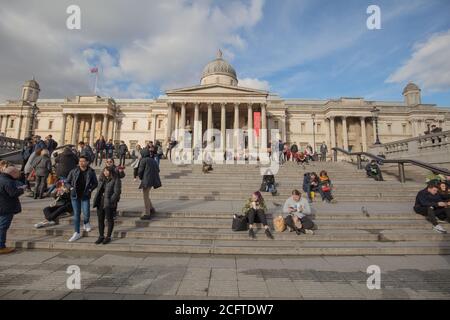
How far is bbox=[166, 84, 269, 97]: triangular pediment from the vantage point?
35.5 m

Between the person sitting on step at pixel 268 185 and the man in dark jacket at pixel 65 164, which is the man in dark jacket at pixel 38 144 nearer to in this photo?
the man in dark jacket at pixel 65 164

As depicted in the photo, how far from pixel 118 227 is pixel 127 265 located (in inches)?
84.0

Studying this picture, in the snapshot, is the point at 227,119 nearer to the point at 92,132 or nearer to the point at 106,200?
the point at 92,132

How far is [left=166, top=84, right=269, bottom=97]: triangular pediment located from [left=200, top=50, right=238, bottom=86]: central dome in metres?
10.7

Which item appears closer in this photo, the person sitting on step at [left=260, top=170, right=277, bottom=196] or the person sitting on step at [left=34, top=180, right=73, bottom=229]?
the person sitting on step at [left=34, top=180, right=73, bottom=229]

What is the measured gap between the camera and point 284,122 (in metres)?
43.1

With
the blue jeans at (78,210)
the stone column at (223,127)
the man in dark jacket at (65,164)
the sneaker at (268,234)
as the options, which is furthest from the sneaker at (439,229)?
the stone column at (223,127)

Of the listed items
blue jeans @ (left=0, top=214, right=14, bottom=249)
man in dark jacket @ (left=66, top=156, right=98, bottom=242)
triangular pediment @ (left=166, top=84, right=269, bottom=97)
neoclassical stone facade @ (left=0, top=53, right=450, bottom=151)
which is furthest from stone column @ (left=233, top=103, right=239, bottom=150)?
blue jeans @ (left=0, top=214, right=14, bottom=249)

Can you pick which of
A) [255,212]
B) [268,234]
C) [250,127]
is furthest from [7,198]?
[250,127]

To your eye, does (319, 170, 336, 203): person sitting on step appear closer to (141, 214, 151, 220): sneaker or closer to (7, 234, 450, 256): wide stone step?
(7, 234, 450, 256): wide stone step

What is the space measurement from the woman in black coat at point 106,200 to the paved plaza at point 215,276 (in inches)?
20.9
